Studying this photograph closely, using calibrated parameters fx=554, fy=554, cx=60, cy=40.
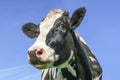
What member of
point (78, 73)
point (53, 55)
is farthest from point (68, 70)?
point (53, 55)

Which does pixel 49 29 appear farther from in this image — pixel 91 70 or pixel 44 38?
pixel 91 70

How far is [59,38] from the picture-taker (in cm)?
1371

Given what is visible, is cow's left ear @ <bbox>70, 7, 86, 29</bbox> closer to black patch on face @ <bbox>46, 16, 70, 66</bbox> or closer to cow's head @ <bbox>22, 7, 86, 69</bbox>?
cow's head @ <bbox>22, 7, 86, 69</bbox>

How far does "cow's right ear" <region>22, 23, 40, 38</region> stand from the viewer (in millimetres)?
14016

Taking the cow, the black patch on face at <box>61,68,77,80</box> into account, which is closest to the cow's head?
the cow

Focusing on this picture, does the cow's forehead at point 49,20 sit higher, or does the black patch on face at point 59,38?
the cow's forehead at point 49,20

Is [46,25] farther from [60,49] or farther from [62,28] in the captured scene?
[60,49]

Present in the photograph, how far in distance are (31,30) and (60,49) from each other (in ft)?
4.16

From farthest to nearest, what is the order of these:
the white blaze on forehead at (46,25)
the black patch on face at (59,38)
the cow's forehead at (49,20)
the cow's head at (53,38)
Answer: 1. the cow's forehead at (49,20)
2. the black patch on face at (59,38)
3. the white blaze on forehead at (46,25)
4. the cow's head at (53,38)

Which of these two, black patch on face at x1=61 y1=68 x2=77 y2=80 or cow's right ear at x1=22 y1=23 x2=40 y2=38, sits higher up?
cow's right ear at x1=22 y1=23 x2=40 y2=38

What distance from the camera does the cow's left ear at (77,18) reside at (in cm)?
1431

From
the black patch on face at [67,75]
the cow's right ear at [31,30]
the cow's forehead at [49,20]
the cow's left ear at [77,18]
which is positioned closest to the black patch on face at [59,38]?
the cow's forehead at [49,20]

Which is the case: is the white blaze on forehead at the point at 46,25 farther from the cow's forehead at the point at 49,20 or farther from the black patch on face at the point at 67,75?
the black patch on face at the point at 67,75

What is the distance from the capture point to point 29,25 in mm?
14750
